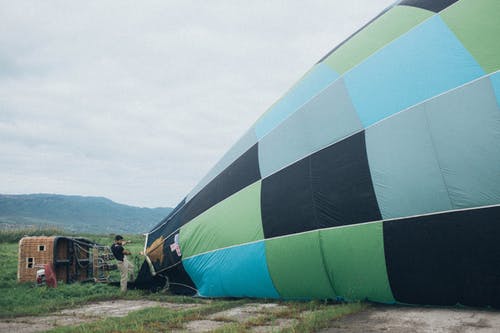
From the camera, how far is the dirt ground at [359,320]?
418 centimetres

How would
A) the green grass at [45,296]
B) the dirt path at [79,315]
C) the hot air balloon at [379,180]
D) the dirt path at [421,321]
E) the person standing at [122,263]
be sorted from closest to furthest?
the dirt path at [421,321]
the hot air balloon at [379,180]
the dirt path at [79,315]
the green grass at [45,296]
the person standing at [122,263]

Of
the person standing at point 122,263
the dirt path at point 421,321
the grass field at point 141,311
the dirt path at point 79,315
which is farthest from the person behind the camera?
the person standing at point 122,263

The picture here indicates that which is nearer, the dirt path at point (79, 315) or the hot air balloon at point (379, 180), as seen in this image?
the hot air balloon at point (379, 180)

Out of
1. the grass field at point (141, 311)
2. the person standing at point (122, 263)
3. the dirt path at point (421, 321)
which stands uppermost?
→ the person standing at point (122, 263)

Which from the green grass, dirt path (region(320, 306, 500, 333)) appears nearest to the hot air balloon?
dirt path (region(320, 306, 500, 333))

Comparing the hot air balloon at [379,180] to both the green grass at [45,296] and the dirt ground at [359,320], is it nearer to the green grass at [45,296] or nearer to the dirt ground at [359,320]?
the dirt ground at [359,320]

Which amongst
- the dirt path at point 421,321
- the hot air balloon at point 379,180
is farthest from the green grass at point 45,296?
the dirt path at point 421,321

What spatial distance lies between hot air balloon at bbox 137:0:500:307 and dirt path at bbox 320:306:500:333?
172 mm

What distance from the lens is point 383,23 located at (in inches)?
250

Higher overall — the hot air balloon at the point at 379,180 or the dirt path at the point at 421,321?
the hot air balloon at the point at 379,180

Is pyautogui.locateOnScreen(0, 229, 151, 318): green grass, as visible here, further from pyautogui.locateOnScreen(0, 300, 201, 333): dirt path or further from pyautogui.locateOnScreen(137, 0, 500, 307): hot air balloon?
pyautogui.locateOnScreen(137, 0, 500, 307): hot air balloon

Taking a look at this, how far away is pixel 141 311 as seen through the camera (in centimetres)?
605

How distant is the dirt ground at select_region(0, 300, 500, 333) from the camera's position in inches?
165

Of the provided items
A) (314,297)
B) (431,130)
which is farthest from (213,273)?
(431,130)
